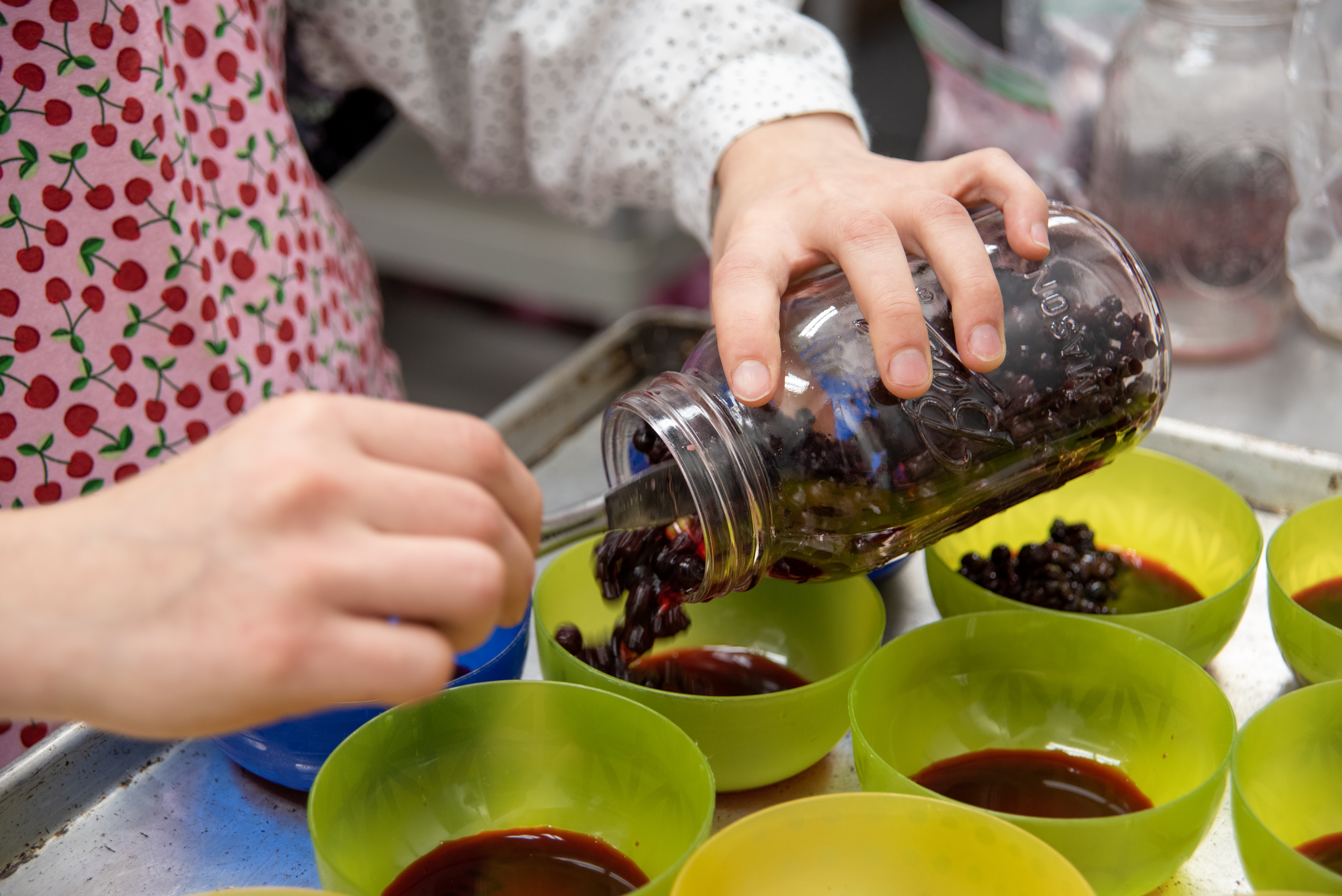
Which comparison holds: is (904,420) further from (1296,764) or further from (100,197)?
(100,197)

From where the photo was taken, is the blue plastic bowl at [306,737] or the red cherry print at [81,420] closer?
the blue plastic bowl at [306,737]

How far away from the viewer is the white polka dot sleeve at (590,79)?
30.0 inches

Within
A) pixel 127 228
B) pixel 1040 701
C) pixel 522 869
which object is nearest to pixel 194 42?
pixel 127 228

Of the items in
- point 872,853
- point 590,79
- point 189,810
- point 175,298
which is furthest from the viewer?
point 590,79

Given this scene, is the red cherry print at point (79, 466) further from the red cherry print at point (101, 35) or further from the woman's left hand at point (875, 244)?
the woman's left hand at point (875, 244)

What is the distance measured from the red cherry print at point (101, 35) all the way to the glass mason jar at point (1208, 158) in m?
0.81

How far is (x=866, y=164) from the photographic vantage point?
65 cm

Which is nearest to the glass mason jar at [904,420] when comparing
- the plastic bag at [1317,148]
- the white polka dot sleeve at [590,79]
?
the white polka dot sleeve at [590,79]

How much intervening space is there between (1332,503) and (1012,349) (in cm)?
28

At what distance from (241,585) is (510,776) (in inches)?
10.3

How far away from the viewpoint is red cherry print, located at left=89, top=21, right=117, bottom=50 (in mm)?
641

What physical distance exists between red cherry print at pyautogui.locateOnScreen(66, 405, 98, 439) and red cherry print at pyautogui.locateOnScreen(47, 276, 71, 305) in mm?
62

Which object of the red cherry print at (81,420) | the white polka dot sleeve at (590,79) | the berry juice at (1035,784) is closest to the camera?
the berry juice at (1035,784)

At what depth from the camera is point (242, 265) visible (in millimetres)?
738
